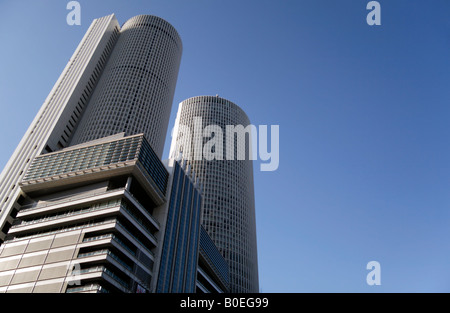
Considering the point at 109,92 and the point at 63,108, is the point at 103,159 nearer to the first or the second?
the point at 63,108

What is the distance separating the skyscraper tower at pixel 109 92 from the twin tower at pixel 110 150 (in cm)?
42

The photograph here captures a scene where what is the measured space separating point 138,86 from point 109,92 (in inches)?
473

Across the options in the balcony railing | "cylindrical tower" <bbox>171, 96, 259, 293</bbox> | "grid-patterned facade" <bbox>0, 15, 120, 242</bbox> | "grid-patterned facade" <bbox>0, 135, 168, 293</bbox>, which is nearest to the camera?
"grid-patterned facade" <bbox>0, 135, 168, 293</bbox>

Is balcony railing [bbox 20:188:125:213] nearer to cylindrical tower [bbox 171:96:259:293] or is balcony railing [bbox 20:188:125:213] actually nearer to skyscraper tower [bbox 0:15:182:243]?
skyscraper tower [bbox 0:15:182:243]

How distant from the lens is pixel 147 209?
300 ft

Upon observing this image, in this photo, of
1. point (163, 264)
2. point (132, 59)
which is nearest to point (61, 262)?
point (163, 264)

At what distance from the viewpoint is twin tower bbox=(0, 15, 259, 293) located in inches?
3349

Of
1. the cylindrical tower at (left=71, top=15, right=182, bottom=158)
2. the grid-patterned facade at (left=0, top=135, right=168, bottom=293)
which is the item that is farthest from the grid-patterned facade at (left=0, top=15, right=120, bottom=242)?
the grid-patterned facade at (left=0, top=135, right=168, bottom=293)

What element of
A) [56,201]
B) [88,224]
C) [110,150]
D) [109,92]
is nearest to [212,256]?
[110,150]

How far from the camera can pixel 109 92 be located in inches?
5861

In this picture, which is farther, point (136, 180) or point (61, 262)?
point (136, 180)

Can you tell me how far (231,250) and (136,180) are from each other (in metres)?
85.0

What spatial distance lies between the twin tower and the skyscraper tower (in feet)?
1.39

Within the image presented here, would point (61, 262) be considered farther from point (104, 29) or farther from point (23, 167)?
point (104, 29)
